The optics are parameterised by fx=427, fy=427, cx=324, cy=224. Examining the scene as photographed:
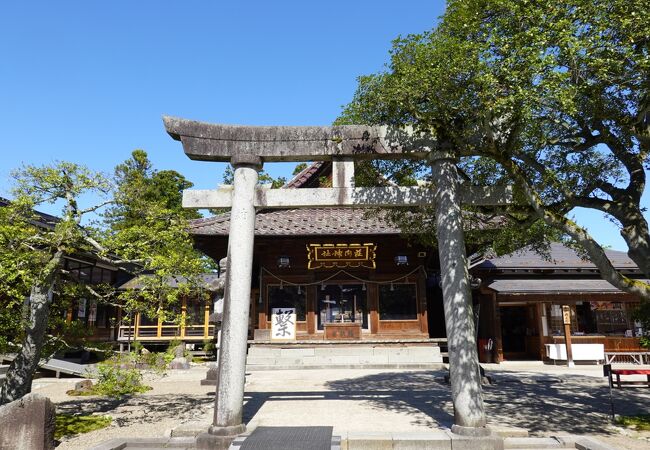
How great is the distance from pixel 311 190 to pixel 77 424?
633 cm

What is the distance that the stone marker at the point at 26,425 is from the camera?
6.11 meters

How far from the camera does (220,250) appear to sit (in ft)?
59.9

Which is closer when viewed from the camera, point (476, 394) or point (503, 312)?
point (476, 394)

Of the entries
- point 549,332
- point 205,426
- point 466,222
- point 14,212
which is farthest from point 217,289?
point 549,332

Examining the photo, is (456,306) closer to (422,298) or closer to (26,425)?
(26,425)

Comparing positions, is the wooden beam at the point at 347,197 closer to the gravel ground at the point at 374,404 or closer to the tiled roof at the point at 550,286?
the gravel ground at the point at 374,404

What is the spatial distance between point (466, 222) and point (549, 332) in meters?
10.2

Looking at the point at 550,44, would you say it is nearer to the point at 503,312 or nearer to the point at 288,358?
the point at 288,358

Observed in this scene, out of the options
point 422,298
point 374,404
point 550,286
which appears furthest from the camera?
point 422,298

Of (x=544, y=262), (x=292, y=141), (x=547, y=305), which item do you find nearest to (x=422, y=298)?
(x=547, y=305)

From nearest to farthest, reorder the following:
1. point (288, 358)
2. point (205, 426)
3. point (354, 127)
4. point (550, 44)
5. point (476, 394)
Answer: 1. point (550, 44)
2. point (476, 394)
3. point (205, 426)
4. point (354, 127)
5. point (288, 358)

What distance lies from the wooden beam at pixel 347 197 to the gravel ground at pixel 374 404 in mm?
3816

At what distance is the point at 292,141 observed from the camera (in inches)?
307

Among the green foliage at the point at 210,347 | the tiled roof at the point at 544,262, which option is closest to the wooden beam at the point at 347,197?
the tiled roof at the point at 544,262
